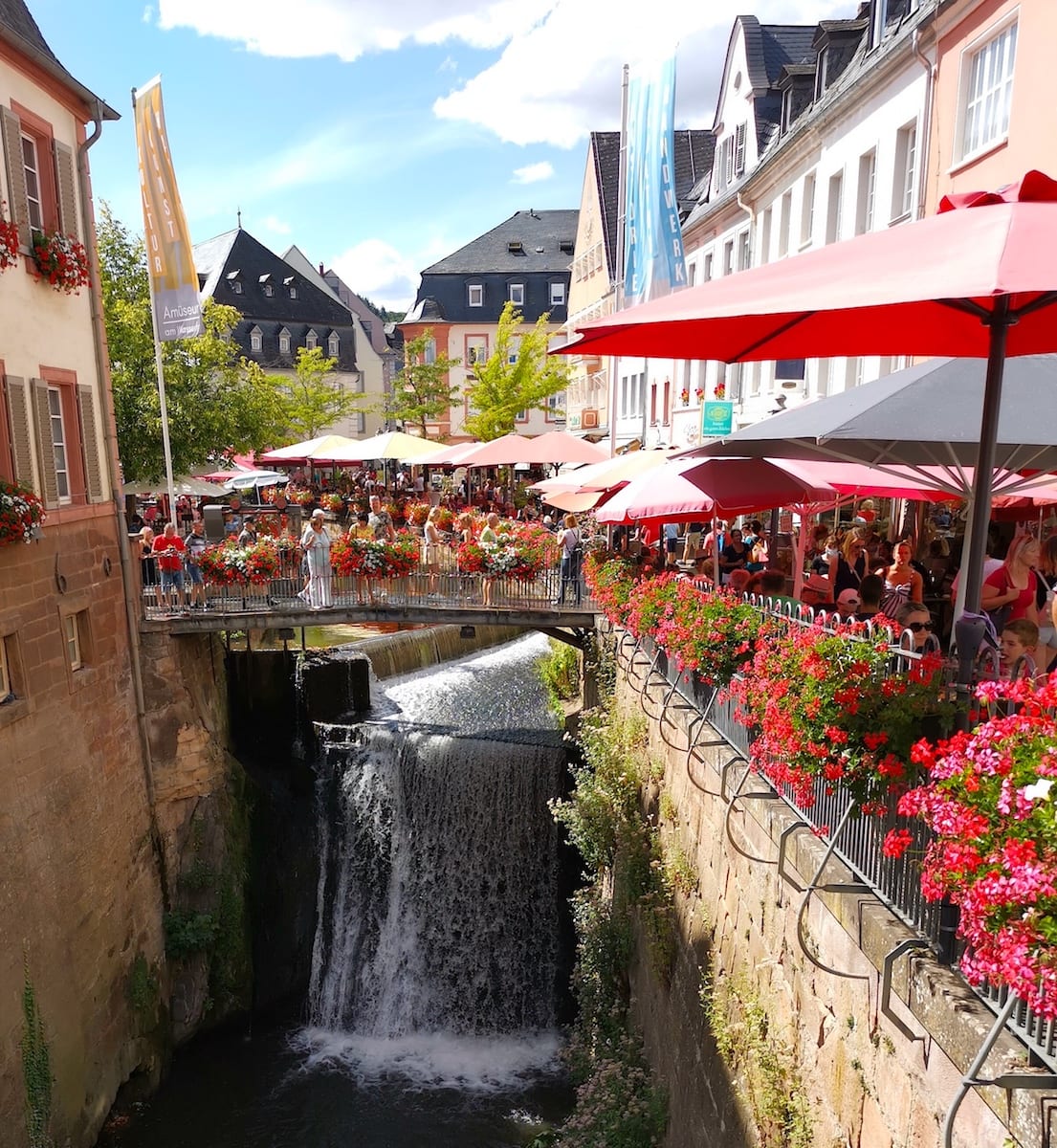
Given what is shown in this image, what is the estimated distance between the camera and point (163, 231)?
14977 millimetres

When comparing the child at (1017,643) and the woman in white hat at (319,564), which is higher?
the child at (1017,643)

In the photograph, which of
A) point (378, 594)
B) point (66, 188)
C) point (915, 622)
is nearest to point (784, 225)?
point (378, 594)

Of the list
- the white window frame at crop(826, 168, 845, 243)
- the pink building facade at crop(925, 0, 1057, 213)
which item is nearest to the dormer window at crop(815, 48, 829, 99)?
the white window frame at crop(826, 168, 845, 243)

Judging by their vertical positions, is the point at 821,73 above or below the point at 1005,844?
above

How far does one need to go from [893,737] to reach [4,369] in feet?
34.3

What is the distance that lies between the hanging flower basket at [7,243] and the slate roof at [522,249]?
45.2 m

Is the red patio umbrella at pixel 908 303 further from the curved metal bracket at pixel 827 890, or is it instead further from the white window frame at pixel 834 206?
the white window frame at pixel 834 206

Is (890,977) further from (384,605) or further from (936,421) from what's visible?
(384,605)

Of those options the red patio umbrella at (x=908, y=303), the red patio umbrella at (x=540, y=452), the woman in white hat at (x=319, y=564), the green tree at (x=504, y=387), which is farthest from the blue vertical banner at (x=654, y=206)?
the green tree at (x=504, y=387)

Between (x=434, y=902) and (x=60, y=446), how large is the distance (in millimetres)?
9429

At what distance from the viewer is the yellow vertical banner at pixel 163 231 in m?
14.6

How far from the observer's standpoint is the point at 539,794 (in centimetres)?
1531

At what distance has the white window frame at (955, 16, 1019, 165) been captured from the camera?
11508 millimetres

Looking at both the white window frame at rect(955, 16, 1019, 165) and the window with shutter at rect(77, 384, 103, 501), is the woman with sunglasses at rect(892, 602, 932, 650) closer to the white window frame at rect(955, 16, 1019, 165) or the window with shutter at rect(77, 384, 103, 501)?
the white window frame at rect(955, 16, 1019, 165)
